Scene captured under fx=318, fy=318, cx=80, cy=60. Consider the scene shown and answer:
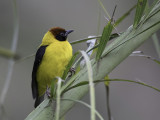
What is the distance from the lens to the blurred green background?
5.04 m

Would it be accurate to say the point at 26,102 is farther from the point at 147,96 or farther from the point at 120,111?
the point at 147,96

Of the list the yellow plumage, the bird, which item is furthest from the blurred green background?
the yellow plumage

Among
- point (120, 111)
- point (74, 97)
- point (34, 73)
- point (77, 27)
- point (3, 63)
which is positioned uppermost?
point (77, 27)

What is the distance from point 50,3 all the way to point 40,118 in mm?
5404

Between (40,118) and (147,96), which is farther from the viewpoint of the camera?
(147,96)

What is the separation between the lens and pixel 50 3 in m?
6.47

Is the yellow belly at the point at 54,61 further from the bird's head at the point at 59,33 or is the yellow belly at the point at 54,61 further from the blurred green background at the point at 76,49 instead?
the blurred green background at the point at 76,49

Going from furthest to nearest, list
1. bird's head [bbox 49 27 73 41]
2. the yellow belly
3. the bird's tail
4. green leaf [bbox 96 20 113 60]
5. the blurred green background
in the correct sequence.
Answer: the blurred green background
bird's head [bbox 49 27 73 41]
the bird's tail
the yellow belly
green leaf [bbox 96 20 113 60]

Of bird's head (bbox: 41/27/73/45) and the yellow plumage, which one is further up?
bird's head (bbox: 41/27/73/45)

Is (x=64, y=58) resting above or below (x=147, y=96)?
above

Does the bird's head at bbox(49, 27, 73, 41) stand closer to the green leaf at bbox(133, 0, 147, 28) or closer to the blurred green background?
the blurred green background

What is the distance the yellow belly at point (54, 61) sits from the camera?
3.13 meters

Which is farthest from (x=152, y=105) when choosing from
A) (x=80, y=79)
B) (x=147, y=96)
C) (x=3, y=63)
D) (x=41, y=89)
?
(x=80, y=79)

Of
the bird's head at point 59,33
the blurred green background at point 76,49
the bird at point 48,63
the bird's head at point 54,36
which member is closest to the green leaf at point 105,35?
the bird at point 48,63
